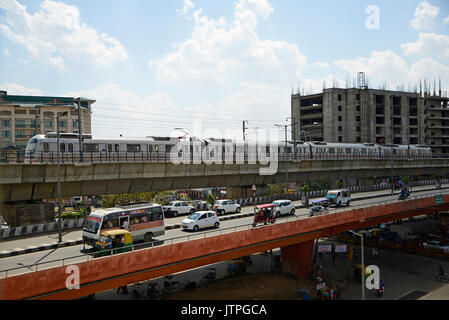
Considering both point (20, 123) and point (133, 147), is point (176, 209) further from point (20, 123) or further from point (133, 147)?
point (20, 123)

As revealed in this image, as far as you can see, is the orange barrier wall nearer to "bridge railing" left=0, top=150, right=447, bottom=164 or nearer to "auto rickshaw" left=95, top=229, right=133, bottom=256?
"auto rickshaw" left=95, top=229, right=133, bottom=256

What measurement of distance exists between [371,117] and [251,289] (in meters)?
80.5

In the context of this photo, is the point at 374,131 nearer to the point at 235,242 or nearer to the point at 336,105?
the point at 336,105

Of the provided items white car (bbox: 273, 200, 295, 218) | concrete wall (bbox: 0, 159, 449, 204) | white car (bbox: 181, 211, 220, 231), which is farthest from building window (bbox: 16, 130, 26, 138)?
white car (bbox: 273, 200, 295, 218)

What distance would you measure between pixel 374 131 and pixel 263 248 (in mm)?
82591

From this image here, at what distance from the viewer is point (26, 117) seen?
8169 centimetres

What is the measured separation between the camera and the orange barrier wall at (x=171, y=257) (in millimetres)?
15344

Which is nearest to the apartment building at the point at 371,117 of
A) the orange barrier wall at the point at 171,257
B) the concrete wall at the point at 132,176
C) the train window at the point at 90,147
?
→ the concrete wall at the point at 132,176

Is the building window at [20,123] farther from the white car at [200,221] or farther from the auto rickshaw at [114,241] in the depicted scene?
the auto rickshaw at [114,241]

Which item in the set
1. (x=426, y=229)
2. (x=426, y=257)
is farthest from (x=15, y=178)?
(x=426, y=229)

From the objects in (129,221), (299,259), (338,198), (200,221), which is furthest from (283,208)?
(129,221)

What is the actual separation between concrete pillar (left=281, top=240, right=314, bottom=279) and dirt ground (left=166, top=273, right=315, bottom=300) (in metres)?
0.71

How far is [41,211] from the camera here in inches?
1214

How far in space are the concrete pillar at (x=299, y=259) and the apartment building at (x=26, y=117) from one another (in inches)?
2459
